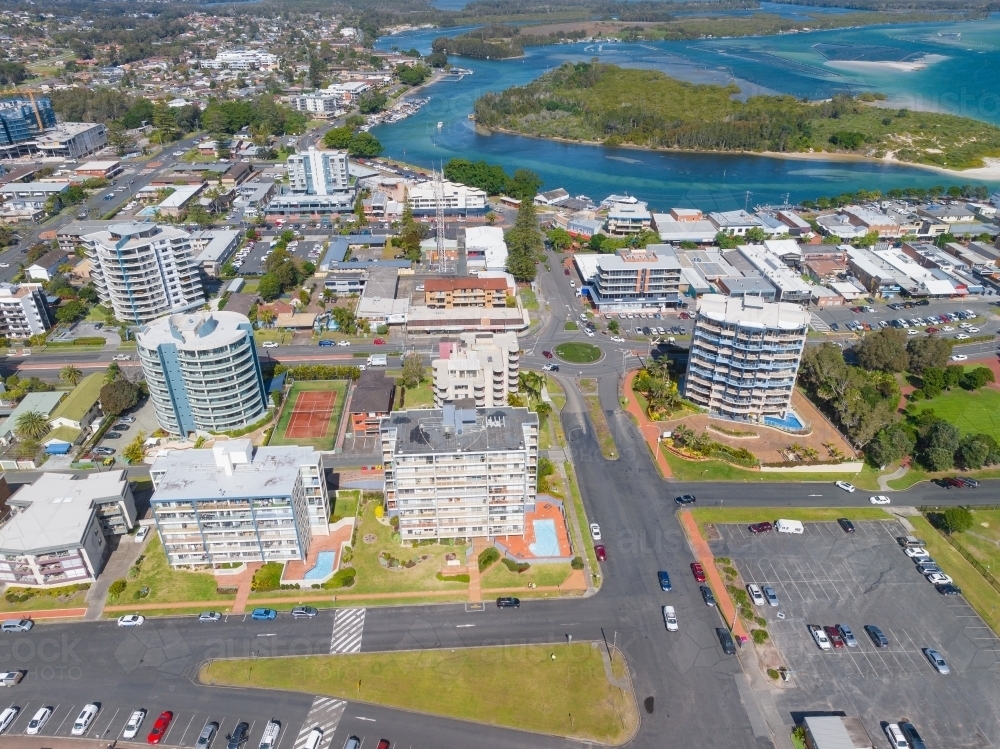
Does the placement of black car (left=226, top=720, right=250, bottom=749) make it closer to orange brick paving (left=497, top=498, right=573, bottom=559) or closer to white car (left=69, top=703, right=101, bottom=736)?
white car (left=69, top=703, right=101, bottom=736)

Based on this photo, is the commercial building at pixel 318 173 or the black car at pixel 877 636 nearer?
the black car at pixel 877 636

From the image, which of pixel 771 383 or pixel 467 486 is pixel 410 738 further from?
pixel 771 383

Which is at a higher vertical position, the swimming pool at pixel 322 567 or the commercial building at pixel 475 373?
the commercial building at pixel 475 373

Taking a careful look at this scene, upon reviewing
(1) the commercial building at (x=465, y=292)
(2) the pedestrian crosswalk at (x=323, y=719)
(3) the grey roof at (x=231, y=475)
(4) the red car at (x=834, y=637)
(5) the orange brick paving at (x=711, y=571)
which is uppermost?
(3) the grey roof at (x=231, y=475)

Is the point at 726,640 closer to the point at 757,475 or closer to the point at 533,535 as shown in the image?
the point at 533,535

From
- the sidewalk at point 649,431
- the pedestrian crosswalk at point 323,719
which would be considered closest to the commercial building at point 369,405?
the sidewalk at point 649,431

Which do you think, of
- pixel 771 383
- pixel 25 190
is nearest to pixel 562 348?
pixel 771 383

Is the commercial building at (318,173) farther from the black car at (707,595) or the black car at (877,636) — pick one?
the black car at (877,636)
